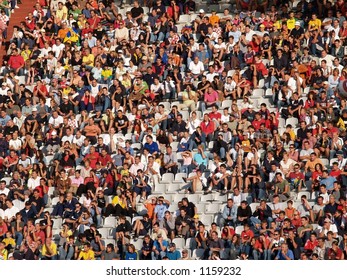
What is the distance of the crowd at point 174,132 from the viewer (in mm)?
43125

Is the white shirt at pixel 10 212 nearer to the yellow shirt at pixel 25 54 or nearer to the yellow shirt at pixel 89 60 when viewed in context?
the yellow shirt at pixel 89 60

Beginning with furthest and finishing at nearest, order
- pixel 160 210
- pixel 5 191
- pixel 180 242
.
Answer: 1. pixel 5 191
2. pixel 160 210
3. pixel 180 242

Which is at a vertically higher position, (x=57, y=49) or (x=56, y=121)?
(x=57, y=49)

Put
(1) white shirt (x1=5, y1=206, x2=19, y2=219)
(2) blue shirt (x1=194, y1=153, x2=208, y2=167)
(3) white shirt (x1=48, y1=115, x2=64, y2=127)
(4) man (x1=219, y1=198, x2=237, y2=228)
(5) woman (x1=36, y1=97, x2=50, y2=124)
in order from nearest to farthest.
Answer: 1. (4) man (x1=219, y1=198, x2=237, y2=228)
2. (1) white shirt (x1=5, y1=206, x2=19, y2=219)
3. (2) blue shirt (x1=194, y1=153, x2=208, y2=167)
4. (3) white shirt (x1=48, y1=115, x2=64, y2=127)
5. (5) woman (x1=36, y1=97, x2=50, y2=124)

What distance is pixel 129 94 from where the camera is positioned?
47.9m

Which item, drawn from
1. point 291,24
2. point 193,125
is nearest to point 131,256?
point 193,125

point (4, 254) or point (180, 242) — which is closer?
point (180, 242)

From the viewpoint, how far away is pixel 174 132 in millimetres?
46156

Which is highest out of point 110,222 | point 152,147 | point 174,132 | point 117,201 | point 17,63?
point 17,63

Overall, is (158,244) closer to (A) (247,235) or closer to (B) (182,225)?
(B) (182,225)

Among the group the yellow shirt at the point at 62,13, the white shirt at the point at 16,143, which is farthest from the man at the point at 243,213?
the yellow shirt at the point at 62,13

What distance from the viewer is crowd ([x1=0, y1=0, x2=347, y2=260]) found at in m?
43.1

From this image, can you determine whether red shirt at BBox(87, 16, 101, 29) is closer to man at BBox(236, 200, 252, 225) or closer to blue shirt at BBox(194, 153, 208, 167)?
blue shirt at BBox(194, 153, 208, 167)


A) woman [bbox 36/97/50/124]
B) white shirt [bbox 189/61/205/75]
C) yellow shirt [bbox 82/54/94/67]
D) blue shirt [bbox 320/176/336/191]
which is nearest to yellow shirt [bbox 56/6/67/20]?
yellow shirt [bbox 82/54/94/67]
